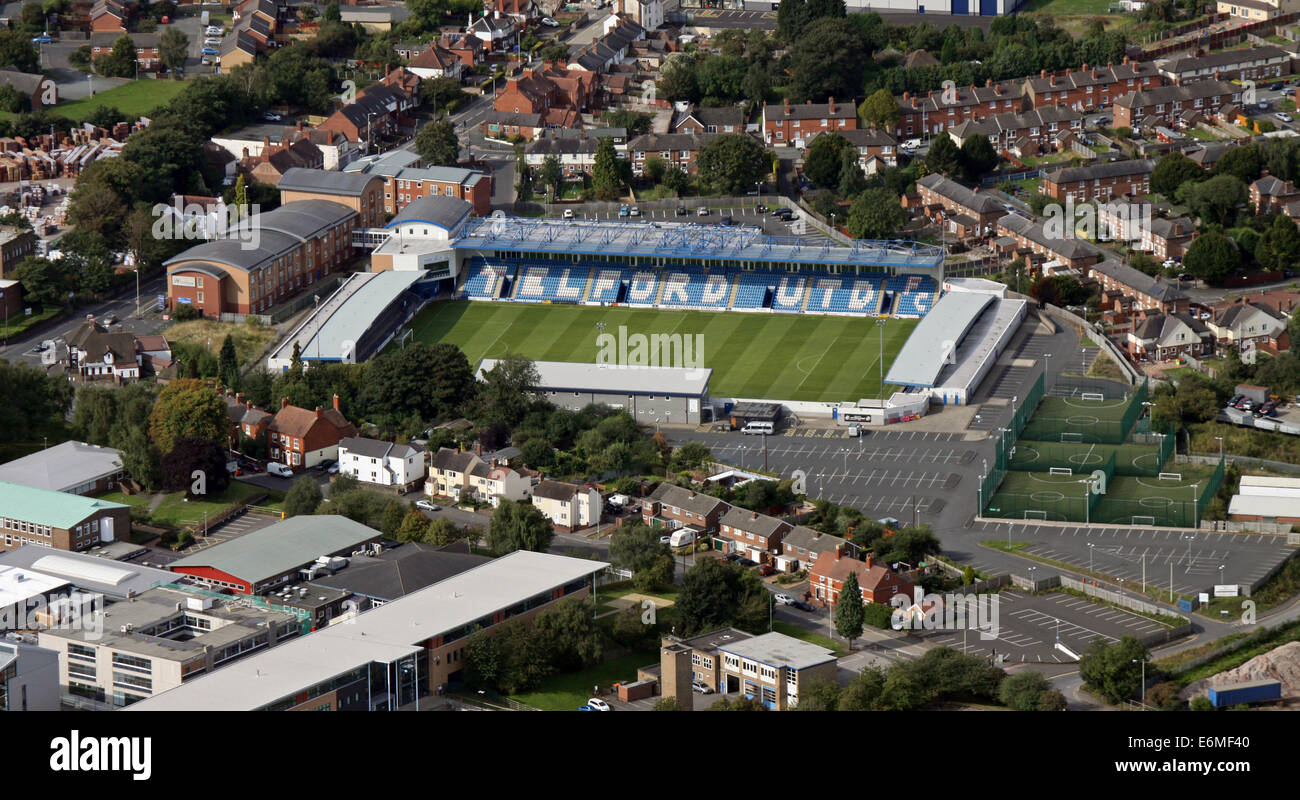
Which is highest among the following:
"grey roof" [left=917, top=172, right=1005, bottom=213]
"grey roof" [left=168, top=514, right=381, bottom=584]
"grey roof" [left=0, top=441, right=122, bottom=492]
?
"grey roof" [left=917, top=172, right=1005, bottom=213]

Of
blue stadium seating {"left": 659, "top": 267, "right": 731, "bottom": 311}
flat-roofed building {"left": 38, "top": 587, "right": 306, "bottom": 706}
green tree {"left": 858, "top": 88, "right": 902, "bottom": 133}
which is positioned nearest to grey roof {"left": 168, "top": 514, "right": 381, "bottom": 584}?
flat-roofed building {"left": 38, "top": 587, "right": 306, "bottom": 706}

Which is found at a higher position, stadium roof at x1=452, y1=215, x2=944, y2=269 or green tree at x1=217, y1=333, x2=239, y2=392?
stadium roof at x1=452, y1=215, x2=944, y2=269

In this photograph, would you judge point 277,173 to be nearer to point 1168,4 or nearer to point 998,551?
point 998,551

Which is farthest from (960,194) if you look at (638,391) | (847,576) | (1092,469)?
(847,576)

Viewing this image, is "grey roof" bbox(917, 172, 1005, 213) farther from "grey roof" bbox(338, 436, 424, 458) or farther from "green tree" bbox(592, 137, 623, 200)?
"grey roof" bbox(338, 436, 424, 458)
